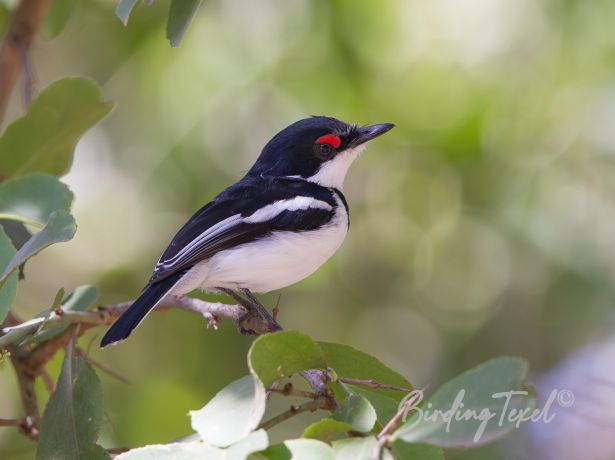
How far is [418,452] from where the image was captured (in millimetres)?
2254

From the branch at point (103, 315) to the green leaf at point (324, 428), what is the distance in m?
0.85

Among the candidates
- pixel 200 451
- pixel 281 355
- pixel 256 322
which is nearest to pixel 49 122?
pixel 256 322

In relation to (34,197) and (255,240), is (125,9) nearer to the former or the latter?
(34,197)

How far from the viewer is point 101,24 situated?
5547mm

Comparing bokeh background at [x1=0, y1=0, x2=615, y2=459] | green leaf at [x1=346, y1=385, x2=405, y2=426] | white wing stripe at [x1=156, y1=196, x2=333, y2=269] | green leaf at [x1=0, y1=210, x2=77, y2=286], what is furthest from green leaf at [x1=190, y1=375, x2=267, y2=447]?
bokeh background at [x1=0, y1=0, x2=615, y2=459]

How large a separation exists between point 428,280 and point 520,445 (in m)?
1.12

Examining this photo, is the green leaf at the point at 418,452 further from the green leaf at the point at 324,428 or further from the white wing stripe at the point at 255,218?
the white wing stripe at the point at 255,218

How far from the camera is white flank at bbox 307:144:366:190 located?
4.17 m

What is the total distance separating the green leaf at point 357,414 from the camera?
207 centimetres

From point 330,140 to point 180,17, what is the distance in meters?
1.78

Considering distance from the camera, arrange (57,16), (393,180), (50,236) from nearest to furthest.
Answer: (50,236) → (57,16) → (393,180)

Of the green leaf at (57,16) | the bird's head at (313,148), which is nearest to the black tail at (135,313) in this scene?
the bird's head at (313,148)

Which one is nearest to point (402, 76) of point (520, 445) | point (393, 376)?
point (520, 445)

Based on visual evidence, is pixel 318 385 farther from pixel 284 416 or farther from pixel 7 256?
pixel 7 256
